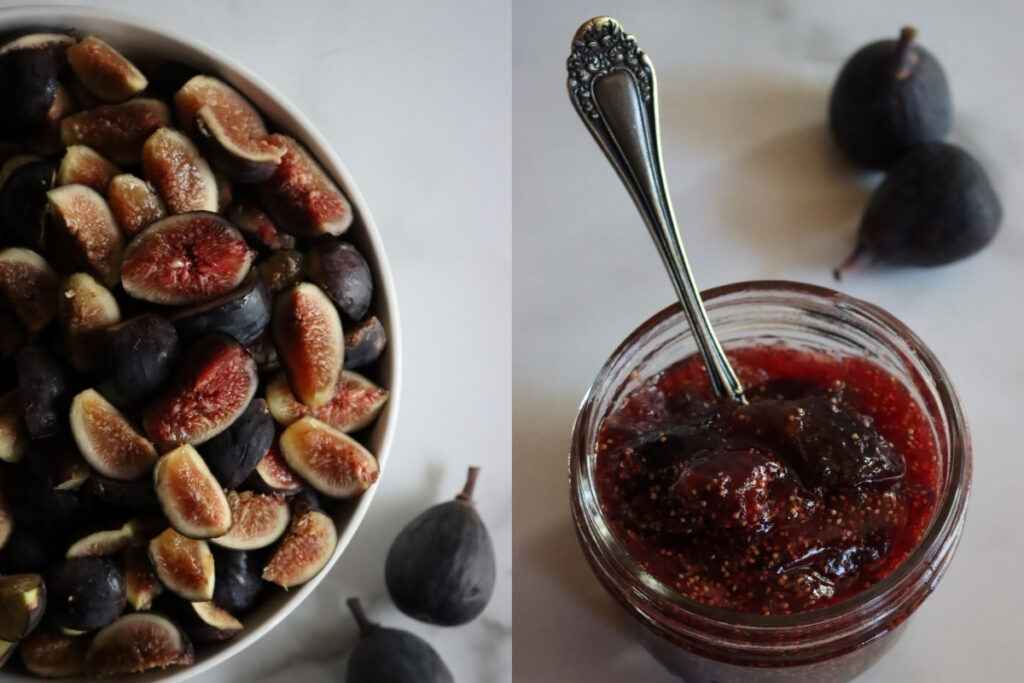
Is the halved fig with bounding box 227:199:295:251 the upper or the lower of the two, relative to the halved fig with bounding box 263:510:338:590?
upper

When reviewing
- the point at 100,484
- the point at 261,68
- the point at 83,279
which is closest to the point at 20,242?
the point at 83,279

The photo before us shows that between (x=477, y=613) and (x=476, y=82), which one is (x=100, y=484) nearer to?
(x=477, y=613)

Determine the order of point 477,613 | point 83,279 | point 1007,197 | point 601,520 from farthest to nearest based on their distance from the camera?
point 1007,197
point 477,613
point 83,279
point 601,520

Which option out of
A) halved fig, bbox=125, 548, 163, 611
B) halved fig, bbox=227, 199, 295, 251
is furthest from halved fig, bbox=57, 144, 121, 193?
halved fig, bbox=125, 548, 163, 611

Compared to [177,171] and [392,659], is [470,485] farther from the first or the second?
[177,171]

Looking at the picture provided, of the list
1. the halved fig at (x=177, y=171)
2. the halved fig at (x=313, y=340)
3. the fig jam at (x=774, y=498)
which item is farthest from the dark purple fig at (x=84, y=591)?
the fig jam at (x=774, y=498)

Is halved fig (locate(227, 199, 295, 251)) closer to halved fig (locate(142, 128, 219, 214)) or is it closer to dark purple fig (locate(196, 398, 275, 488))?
halved fig (locate(142, 128, 219, 214))
